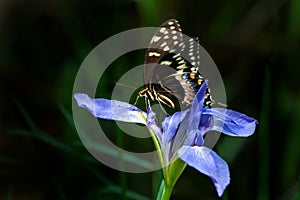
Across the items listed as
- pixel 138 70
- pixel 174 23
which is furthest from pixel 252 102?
pixel 174 23

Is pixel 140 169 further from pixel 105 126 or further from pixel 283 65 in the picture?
pixel 283 65

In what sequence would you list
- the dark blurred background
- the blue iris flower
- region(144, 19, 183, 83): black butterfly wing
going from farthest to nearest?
1. the dark blurred background
2. region(144, 19, 183, 83): black butterfly wing
3. the blue iris flower

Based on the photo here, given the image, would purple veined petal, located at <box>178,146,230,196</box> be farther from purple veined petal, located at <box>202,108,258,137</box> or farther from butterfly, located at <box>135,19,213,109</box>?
butterfly, located at <box>135,19,213,109</box>

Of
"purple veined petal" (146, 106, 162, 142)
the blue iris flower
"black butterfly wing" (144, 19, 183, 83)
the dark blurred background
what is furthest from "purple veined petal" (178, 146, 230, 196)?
the dark blurred background

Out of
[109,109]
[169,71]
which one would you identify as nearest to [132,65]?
[169,71]

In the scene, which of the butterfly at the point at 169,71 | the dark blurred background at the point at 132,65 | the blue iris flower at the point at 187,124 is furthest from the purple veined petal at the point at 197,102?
the dark blurred background at the point at 132,65

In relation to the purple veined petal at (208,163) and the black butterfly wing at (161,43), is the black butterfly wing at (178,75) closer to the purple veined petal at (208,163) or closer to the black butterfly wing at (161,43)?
the black butterfly wing at (161,43)
